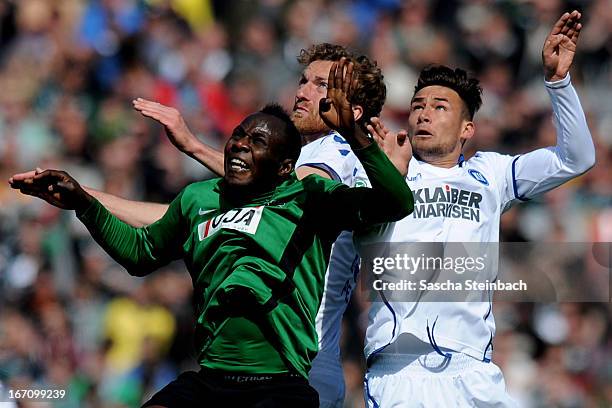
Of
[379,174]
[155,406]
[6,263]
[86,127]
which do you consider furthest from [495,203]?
[86,127]

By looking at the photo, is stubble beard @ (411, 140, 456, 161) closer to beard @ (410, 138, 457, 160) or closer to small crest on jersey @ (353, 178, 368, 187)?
beard @ (410, 138, 457, 160)

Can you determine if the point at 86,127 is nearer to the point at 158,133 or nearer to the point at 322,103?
the point at 158,133

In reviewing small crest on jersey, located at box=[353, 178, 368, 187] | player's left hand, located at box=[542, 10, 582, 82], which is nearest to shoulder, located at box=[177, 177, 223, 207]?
small crest on jersey, located at box=[353, 178, 368, 187]

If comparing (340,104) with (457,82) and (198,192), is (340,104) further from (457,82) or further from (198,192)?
(457,82)

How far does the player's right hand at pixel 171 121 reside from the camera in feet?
18.1

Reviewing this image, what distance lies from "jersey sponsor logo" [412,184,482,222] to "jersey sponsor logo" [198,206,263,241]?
3.35 feet

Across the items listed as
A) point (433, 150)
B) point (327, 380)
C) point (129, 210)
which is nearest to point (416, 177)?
point (433, 150)

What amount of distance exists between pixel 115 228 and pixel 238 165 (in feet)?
2.05

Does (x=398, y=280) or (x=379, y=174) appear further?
(x=398, y=280)

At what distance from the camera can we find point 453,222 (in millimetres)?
5289

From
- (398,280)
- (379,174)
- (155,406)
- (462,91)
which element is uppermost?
(462,91)

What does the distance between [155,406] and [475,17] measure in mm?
7349

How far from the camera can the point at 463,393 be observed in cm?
520

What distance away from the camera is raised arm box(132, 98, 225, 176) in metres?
5.53
